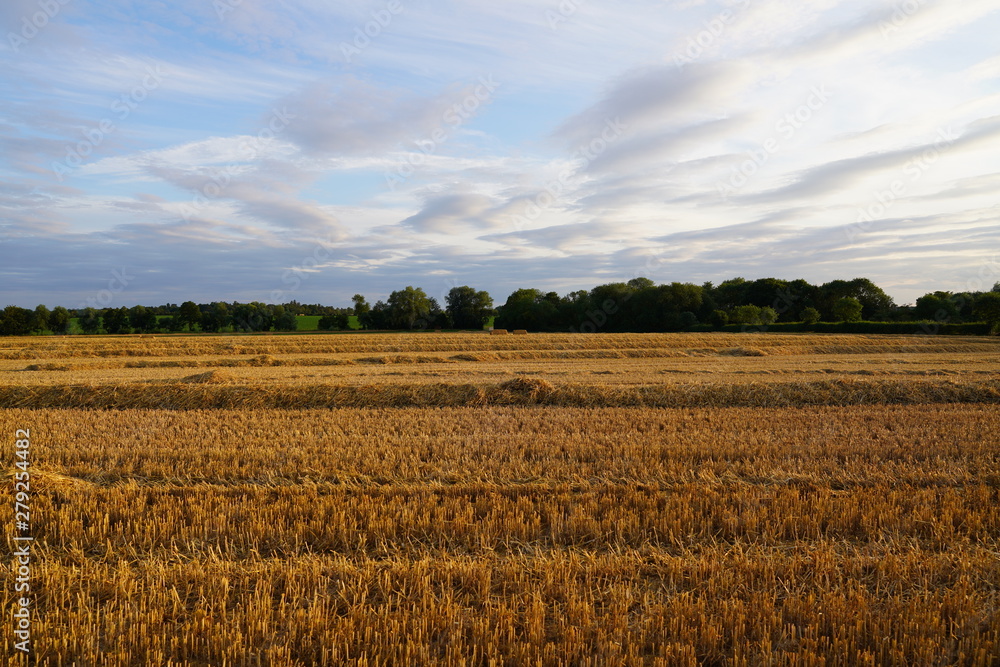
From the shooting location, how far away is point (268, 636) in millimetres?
3928

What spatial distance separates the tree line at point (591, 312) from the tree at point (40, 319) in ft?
0.41

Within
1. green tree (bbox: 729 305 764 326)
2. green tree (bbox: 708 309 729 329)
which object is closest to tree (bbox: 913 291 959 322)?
green tree (bbox: 729 305 764 326)

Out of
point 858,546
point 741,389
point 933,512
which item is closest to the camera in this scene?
point 858,546

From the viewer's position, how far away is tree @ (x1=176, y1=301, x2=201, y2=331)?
2923 inches

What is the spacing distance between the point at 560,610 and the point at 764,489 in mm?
4120

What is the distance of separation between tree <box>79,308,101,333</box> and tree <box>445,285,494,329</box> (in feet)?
157

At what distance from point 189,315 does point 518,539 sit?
80.3 m

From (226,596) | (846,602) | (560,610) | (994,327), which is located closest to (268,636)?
(226,596)

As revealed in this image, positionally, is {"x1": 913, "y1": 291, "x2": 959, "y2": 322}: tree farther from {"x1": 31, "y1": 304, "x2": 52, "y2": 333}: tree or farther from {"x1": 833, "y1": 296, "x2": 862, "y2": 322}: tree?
{"x1": 31, "y1": 304, "x2": 52, "y2": 333}: tree

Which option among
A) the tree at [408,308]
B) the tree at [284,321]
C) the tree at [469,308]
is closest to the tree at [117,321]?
the tree at [284,321]

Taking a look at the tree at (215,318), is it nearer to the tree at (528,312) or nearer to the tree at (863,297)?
the tree at (528,312)

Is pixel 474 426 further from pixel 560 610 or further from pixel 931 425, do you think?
pixel 931 425

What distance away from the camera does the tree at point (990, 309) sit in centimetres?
5002

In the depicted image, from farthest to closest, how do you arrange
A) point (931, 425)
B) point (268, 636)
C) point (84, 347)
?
point (84, 347)
point (931, 425)
point (268, 636)
